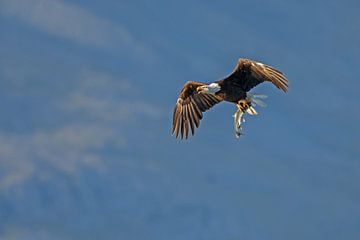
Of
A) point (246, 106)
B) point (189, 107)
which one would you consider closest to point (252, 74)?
point (246, 106)

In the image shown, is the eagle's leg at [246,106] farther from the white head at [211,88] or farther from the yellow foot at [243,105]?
the white head at [211,88]

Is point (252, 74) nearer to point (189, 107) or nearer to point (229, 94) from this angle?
point (229, 94)

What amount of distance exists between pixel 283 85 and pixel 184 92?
736cm

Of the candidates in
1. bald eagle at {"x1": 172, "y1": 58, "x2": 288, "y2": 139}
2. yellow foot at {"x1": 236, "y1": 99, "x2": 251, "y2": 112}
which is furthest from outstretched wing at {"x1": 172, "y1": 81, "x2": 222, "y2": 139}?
yellow foot at {"x1": 236, "y1": 99, "x2": 251, "y2": 112}

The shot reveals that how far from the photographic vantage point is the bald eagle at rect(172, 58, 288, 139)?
130 ft

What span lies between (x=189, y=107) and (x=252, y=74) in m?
4.73

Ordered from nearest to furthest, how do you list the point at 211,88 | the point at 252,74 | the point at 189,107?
1. the point at 252,74
2. the point at 211,88
3. the point at 189,107

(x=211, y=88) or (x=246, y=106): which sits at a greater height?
(x=211, y=88)

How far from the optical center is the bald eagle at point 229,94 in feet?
130

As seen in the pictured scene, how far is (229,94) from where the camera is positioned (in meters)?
40.8

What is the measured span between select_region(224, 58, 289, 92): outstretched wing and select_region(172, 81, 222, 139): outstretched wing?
3.02 metres

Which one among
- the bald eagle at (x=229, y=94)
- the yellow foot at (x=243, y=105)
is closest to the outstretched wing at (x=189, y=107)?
the bald eagle at (x=229, y=94)

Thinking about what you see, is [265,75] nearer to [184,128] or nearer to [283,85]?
[283,85]

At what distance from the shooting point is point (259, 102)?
40062 millimetres
